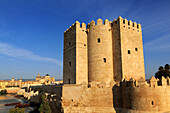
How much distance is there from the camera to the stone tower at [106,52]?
67.0 feet

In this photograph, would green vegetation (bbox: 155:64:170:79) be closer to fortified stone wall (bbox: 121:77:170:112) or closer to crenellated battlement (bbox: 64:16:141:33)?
crenellated battlement (bbox: 64:16:141:33)

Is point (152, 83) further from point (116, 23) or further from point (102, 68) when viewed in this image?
point (116, 23)

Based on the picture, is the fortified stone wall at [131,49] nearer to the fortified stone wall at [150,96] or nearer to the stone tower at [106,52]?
the stone tower at [106,52]

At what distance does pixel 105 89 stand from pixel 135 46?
907 cm

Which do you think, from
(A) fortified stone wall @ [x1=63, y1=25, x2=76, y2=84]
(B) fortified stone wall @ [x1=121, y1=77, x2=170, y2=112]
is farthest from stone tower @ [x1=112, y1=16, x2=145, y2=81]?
(A) fortified stone wall @ [x1=63, y1=25, x2=76, y2=84]

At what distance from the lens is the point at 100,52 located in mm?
21109

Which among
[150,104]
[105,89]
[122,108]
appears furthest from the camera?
[105,89]

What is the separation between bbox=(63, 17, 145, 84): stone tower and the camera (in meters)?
20.4

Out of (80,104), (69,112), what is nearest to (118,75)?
(80,104)

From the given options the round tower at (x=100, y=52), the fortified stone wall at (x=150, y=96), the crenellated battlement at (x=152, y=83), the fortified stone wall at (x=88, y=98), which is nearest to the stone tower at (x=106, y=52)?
the round tower at (x=100, y=52)

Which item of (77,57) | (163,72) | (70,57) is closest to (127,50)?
(77,57)

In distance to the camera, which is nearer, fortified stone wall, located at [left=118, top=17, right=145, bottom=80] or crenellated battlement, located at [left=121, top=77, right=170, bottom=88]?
crenellated battlement, located at [left=121, top=77, right=170, bottom=88]

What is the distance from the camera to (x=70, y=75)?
22.7m

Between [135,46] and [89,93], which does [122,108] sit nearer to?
[89,93]
